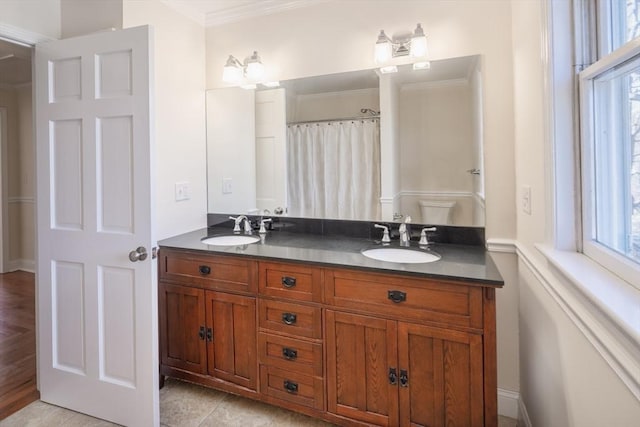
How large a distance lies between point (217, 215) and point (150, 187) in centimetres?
95

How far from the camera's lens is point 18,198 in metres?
4.44

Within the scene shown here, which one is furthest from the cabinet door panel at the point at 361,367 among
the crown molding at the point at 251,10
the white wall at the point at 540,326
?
the crown molding at the point at 251,10

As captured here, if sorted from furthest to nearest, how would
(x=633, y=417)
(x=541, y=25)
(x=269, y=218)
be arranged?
1. (x=269, y=218)
2. (x=541, y=25)
3. (x=633, y=417)

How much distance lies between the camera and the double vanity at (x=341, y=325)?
143 centimetres

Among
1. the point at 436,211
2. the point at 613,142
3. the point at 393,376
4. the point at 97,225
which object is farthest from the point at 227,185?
the point at 613,142

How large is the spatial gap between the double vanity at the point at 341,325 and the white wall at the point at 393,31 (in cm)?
41

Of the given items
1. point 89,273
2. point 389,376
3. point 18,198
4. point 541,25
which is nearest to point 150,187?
point 89,273

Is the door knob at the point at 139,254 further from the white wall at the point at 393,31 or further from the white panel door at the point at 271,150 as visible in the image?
the white wall at the point at 393,31

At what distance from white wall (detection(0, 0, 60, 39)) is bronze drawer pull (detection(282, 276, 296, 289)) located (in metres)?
1.85

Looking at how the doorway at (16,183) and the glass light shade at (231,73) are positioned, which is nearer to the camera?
the glass light shade at (231,73)

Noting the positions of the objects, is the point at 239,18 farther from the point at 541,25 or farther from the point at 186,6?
the point at 541,25

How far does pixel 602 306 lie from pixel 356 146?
5.35 feet

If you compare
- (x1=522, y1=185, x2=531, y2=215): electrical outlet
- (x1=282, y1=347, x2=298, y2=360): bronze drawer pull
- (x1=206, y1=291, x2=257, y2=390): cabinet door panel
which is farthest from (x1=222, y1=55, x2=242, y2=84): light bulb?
(x1=522, y1=185, x2=531, y2=215): electrical outlet

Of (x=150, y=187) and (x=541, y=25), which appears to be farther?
(x=150, y=187)
